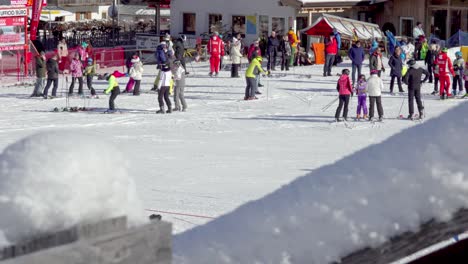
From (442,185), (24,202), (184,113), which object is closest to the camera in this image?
(24,202)

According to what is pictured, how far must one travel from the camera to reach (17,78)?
28.9 m

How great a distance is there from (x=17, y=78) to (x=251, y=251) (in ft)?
90.3

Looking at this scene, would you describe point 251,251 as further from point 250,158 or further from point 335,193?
point 250,158

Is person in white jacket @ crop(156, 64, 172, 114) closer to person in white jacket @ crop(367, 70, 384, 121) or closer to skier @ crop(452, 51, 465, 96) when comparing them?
person in white jacket @ crop(367, 70, 384, 121)

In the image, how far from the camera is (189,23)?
41.4 m

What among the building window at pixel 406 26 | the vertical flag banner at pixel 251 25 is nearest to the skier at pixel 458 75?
the building window at pixel 406 26

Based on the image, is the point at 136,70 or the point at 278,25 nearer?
the point at 136,70


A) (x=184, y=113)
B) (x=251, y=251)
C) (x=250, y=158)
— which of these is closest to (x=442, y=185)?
(x=251, y=251)

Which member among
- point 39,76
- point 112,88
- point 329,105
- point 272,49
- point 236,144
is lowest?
point 236,144

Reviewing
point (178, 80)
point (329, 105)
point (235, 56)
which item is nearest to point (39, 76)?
point (178, 80)

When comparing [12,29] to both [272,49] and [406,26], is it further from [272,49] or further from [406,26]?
[406,26]

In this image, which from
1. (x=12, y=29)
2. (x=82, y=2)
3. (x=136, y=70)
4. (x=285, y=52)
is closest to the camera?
(x=136, y=70)

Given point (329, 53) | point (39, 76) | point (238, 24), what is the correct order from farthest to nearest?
point (238, 24) < point (329, 53) < point (39, 76)

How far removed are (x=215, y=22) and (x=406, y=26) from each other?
7689mm
